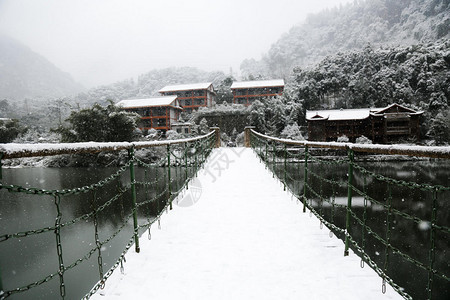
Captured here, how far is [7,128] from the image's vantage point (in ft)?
87.9

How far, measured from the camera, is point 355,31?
51.3m

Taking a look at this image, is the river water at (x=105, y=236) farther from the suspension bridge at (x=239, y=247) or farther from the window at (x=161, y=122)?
the window at (x=161, y=122)

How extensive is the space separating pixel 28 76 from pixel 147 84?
5931cm

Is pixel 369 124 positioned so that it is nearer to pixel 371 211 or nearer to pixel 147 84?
pixel 371 211

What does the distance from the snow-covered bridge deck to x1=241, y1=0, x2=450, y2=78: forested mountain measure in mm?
35844

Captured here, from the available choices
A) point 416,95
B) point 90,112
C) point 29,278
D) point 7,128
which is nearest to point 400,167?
point 416,95

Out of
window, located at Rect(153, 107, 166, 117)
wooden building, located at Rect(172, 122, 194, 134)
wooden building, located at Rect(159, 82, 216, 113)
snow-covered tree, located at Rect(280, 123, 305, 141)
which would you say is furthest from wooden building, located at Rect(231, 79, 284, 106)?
window, located at Rect(153, 107, 166, 117)

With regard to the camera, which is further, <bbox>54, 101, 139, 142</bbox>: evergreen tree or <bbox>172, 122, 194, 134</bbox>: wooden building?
<bbox>172, 122, 194, 134</bbox>: wooden building

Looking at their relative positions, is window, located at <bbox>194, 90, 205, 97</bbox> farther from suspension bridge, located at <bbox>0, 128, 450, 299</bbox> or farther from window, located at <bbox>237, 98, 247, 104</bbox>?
suspension bridge, located at <bbox>0, 128, 450, 299</bbox>

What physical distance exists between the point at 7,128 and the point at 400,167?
131 ft

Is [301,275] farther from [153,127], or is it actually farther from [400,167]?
[153,127]

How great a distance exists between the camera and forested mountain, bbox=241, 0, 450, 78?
1527 inches

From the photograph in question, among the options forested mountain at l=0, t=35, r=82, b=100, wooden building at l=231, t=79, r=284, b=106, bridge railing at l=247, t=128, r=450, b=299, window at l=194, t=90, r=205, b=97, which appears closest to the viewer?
bridge railing at l=247, t=128, r=450, b=299

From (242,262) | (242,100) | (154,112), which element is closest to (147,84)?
(154,112)
